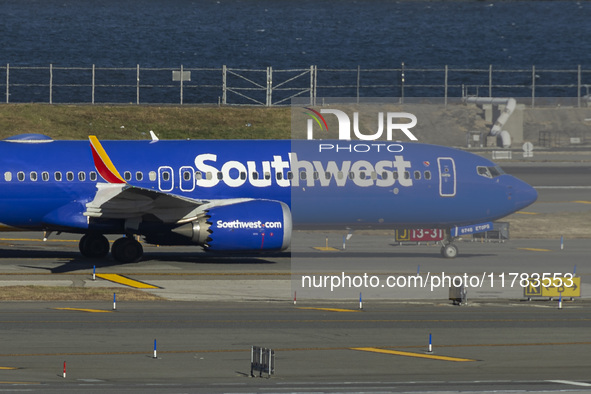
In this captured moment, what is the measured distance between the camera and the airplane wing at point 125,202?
4478cm

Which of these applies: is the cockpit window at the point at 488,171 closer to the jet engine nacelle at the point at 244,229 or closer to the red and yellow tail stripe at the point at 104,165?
the jet engine nacelle at the point at 244,229

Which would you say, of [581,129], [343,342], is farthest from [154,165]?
[581,129]

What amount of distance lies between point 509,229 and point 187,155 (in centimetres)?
2086

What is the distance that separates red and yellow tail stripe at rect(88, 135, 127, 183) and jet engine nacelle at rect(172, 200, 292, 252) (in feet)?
13.5

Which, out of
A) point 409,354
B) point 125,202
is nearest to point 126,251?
point 125,202

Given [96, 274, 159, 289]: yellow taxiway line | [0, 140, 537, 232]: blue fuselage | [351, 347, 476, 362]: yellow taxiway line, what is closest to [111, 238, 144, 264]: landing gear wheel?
[0, 140, 537, 232]: blue fuselage

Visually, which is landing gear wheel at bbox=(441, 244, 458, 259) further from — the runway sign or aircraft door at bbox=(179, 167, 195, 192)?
aircraft door at bbox=(179, 167, 195, 192)

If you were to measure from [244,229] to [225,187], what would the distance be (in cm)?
294

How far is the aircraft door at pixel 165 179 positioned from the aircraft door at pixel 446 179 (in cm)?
1127

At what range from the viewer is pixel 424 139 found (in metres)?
96.2

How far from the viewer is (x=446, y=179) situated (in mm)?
47812

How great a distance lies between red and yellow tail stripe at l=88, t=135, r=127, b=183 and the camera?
4603cm

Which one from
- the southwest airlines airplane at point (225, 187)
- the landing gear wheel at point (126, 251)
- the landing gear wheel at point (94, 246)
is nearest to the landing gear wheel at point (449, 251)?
the southwest airlines airplane at point (225, 187)

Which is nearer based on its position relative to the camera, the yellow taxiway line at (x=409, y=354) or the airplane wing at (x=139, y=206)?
the yellow taxiway line at (x=409, y=354)
